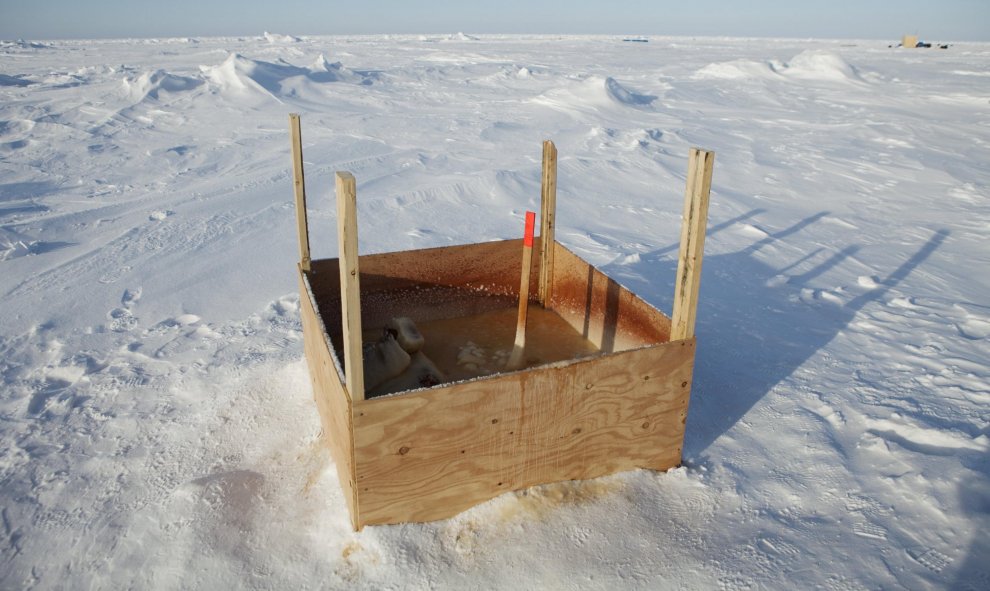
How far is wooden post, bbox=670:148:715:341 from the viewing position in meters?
2.15

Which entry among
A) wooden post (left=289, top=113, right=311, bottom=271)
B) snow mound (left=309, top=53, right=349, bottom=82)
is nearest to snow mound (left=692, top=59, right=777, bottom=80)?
snow mound (left=309, top=53, right=349, bottom=82)

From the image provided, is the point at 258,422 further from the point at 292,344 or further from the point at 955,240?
the point at 955,240

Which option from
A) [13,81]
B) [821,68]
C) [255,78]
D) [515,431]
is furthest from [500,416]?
[821,68]

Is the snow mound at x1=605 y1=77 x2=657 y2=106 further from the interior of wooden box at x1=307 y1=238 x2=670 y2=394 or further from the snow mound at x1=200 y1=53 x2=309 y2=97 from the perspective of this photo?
the interior of wooden box at x1=307 y1=238 x2=670 y2=394

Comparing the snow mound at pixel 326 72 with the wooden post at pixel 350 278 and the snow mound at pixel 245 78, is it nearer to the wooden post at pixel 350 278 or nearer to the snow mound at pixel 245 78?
the snow mound at pixel 245 78

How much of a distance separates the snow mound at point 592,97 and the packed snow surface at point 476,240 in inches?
134

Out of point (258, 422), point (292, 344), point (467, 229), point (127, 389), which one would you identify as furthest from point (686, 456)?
point (467, 229)

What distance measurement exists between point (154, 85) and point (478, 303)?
12015mm

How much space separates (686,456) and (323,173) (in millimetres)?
6099

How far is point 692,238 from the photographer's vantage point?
2240 millimetres

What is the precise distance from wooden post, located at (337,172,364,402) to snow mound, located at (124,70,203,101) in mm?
12621

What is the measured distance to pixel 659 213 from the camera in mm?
6609

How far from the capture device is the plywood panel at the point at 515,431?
207 cm

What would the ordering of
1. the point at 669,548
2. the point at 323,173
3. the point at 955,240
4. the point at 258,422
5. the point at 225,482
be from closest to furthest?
the point at 669,548 → the point at 225,482 → the point at 258,422 → the point at 955,240 → the point at 323,173
